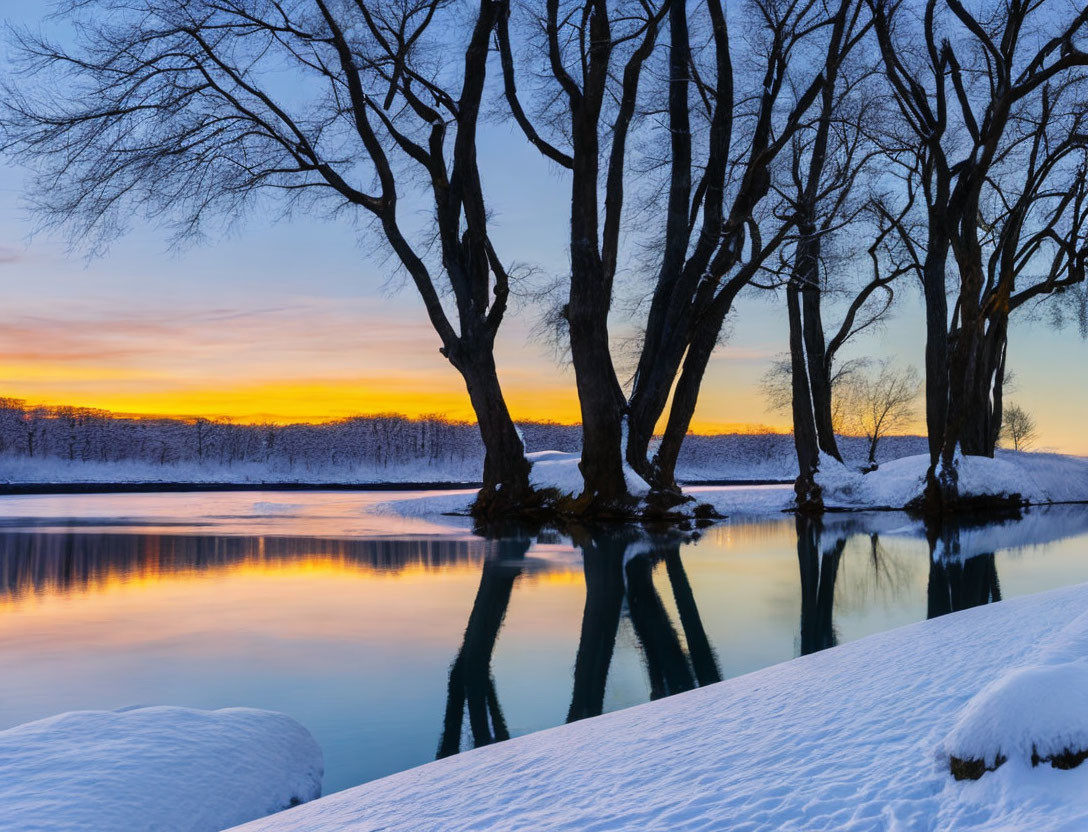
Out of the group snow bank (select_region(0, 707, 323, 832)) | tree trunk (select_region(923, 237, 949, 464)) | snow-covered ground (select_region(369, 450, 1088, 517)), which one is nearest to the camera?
snow bank (select_region(0, 707, 323, 832))

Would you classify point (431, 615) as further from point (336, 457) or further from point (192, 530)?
point (336, 457)

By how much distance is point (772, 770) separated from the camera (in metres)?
2.67

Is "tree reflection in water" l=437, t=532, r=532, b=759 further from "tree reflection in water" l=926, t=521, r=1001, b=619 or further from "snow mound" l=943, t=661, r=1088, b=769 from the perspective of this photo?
"tree reflection in water" l=926, t=521, r=1001, b=619

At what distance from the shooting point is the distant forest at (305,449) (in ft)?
213

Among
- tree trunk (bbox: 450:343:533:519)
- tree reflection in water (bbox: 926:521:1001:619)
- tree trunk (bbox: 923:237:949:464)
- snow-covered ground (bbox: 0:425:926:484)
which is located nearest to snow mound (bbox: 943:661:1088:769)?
tree reflection in water (bbox: 926:521:1001:619)

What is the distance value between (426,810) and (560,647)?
3.86 m

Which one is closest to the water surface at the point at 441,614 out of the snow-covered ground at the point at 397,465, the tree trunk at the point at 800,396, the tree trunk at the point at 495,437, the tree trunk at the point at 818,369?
the tree trunk at the point at 495,437

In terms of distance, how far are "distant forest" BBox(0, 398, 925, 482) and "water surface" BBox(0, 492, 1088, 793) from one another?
47840 mm

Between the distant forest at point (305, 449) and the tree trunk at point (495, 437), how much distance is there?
1635 inches

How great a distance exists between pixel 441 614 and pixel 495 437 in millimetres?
10651

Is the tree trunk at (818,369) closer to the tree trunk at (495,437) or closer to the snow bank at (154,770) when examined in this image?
the tree trunk at (495,437)

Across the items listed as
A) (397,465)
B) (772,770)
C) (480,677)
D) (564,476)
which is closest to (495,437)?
(564,476)

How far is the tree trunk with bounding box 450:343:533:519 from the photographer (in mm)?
18531

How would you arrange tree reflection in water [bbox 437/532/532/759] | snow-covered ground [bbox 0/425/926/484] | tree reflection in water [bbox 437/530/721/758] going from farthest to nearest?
1. snow-covered ground [bbox 0/425/926/484]
2. tree reflection in water [bbox 437/530/721/758]
3. tree reflection in water [bbox 437/532/532/759]
